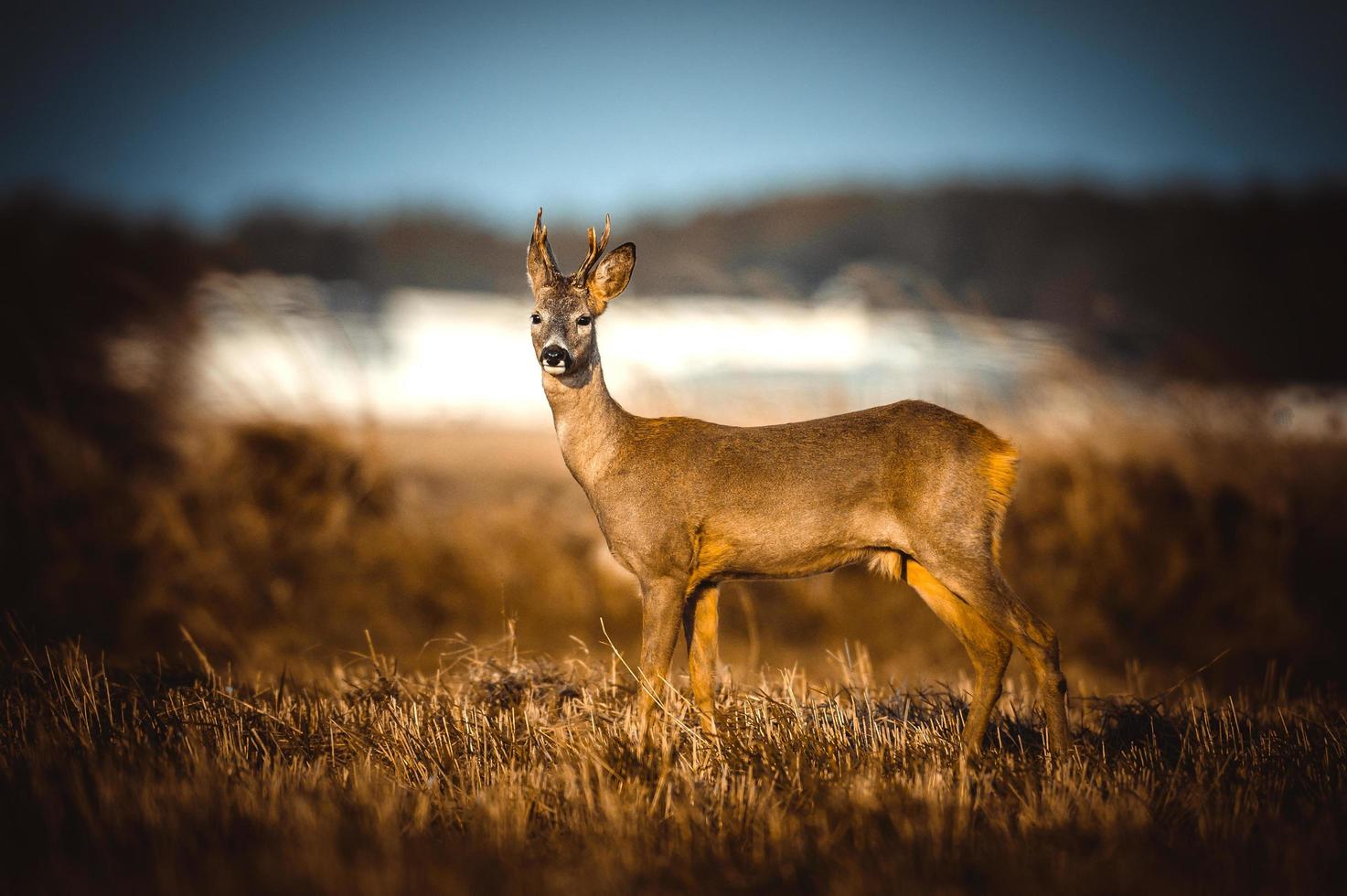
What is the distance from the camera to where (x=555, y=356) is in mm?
5105

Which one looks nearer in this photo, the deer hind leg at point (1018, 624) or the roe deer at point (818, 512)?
the deer hind leg at point (1018, 624)

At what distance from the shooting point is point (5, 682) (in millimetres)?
5496

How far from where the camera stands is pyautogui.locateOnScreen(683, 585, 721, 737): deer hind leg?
5.43 m

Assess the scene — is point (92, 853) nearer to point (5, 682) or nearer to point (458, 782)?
point (458, 782)

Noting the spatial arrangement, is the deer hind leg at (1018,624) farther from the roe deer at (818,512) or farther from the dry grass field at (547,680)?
the dry grass field at (547,680)

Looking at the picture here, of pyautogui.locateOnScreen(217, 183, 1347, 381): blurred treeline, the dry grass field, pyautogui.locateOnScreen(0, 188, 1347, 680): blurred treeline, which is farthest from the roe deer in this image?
pyautogui.locateOnScreen(217, 183, 1347, 381): blurred treeline

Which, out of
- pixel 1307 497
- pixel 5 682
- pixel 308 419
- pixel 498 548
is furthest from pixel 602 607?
pixel 1307 497

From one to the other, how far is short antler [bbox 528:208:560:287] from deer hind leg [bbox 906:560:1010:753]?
8.40 ft

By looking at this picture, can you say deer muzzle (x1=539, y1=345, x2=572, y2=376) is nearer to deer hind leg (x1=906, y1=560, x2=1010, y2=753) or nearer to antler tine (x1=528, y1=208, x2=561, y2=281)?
antler tine (x1=528, y1=208, x2=561, y2=281)

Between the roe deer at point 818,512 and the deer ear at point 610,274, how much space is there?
372mm

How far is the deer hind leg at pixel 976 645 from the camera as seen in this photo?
195 inches

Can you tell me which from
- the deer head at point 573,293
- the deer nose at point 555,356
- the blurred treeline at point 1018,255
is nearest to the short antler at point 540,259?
the deer head at point 573,293

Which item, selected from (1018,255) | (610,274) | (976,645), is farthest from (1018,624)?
(1018,255)

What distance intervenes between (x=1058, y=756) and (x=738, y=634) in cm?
654
